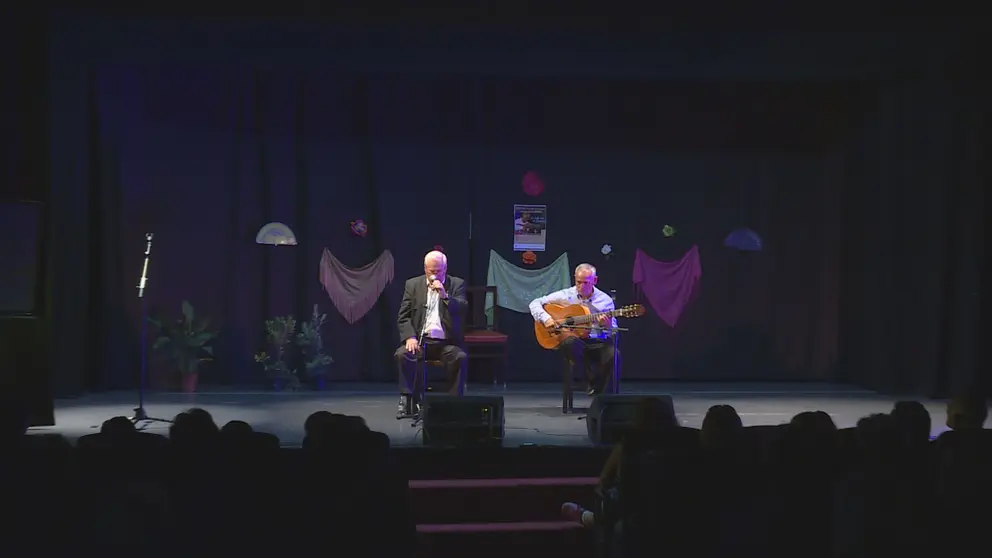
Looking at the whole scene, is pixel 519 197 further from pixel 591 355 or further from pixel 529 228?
pixel 591 355

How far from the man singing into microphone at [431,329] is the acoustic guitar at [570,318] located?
75 centimetres

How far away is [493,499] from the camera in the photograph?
536cm

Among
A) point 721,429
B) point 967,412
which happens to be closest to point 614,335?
point 967,412

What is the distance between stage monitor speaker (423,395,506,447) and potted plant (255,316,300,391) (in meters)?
3.79

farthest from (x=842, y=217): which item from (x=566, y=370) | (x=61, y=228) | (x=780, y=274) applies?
(x=61, y=228)

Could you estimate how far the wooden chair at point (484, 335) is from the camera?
888 cm

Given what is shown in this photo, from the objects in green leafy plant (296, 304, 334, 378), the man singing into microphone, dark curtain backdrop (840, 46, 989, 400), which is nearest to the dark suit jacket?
the man singing into microphone

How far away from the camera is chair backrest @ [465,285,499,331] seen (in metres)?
9.40

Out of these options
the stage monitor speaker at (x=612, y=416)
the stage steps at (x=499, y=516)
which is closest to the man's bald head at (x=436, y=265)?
the stage monitor speaker at (x=612, y=416)

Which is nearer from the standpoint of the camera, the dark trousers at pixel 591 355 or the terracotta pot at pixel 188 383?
the dark trousers at pixel 591 355

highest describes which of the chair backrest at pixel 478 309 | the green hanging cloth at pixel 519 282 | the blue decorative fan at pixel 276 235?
the blue decorative fan at pixel 276 235

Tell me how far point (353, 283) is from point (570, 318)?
9.68 ft

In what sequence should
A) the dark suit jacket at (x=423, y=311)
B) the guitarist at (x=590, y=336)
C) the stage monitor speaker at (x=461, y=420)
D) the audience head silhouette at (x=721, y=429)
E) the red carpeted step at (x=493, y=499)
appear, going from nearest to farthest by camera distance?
1. the audience head silhouette at (x=721, y=429)
2. the red carpeted step at (x=493, y=499)
3. the stage monitor speaker at (x=461, y=420)
4. the dark suit jacket at (x=423, y=311)
5. the guitarist at (x=590, y=336)

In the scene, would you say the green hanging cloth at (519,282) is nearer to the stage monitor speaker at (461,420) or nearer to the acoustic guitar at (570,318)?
the acoustic guitar at (570,318)
